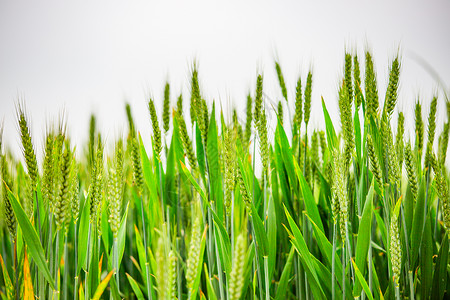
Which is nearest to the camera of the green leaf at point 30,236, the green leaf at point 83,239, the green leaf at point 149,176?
the green leaf at point 30,236

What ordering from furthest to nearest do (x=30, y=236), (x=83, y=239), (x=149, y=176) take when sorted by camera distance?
(x=149, y=176) → (x=83, y=239) → (x=30, y=236)

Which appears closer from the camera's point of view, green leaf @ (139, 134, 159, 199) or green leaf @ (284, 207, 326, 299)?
green leaf @ (284, 207, 326, 299)

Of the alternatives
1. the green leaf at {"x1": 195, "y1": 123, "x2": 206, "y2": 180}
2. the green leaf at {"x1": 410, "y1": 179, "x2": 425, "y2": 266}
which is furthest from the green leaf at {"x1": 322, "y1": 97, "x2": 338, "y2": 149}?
the green leaf at {"x1": 195, "y1": 123, "x2": 206, "y2": 180}

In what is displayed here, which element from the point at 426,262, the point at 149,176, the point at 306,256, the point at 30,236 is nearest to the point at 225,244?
the point at 306,256

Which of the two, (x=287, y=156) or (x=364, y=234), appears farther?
(x=287, y=156)

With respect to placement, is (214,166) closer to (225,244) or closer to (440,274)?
(225,244)

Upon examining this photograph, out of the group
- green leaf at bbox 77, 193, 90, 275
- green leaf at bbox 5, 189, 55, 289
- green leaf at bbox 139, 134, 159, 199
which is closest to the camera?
green leaf at bbox 5, 189, 55, 289

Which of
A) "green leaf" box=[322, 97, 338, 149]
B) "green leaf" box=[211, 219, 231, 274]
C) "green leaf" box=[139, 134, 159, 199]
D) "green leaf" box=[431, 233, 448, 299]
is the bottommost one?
"green leaf" box=[431, 233, 448, 299]

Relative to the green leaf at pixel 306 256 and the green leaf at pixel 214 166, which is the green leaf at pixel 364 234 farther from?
the green leaf at pixel 214 166

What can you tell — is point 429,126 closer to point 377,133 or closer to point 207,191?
point 377,133

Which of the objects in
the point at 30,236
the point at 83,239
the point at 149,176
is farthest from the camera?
the point at 149,176

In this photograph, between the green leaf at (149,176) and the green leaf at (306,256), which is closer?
the green leaf at (306,256)

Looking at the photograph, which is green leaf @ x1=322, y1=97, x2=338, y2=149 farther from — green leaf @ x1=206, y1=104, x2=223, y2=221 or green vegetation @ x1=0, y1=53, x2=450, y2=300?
green leaf @ x1=206, y1=104, x2=223, y2=221

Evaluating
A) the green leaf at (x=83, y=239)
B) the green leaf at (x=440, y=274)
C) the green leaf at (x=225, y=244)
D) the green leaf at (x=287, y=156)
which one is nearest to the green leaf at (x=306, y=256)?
the green leaf at (x=225, y=244)
